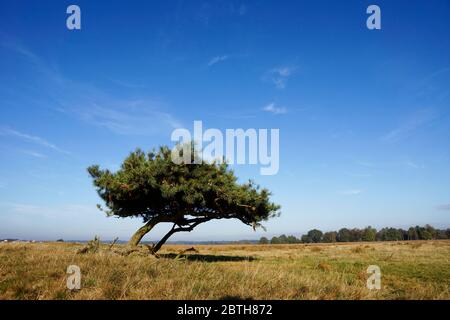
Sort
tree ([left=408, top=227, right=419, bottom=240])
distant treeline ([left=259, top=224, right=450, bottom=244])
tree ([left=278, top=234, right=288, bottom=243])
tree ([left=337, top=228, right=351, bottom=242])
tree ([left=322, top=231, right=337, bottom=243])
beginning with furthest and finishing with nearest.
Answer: tree ([left=322, top=231, right=337, bottom=243]) → tree ([left=278, top=234, right=288, bottom=243]) → tree ([left=337, top=228, right=351, bottom=242]) → tree ([left=408, top=227, right=419, bottom=240]) → distant treeline ([left=259, top=224, right=450, bottom=244])

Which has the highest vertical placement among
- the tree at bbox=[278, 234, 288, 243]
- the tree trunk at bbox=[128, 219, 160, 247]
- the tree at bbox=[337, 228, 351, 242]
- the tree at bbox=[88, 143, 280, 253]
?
the tree at bbox=[88, 143, 280, 253]

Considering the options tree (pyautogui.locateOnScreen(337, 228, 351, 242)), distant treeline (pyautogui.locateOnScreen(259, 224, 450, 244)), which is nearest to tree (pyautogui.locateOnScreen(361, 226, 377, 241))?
distant treeline (pyautogui.locateOnScreen(259, 224, 450, 244))

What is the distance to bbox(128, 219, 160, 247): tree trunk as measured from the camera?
2124 centimetres

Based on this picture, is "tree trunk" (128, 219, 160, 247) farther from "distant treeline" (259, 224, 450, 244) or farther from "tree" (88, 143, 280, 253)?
"distant treeline" (259, 224, 450, 244)

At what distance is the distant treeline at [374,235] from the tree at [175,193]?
15835 centimetres

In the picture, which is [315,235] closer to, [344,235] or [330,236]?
[330,236]

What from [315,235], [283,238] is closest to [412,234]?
[315,235]

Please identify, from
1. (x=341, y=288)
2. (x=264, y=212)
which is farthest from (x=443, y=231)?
(x=341, y=288)

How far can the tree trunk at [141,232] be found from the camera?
69.7ft

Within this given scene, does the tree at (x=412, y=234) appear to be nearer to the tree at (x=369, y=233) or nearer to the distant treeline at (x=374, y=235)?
the distant treeline at (x=374, y=235)

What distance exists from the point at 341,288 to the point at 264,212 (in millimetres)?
14485

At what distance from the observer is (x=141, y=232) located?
22.0 m
